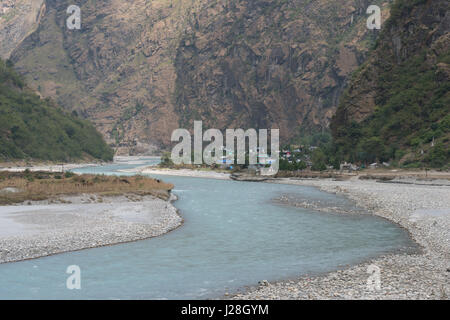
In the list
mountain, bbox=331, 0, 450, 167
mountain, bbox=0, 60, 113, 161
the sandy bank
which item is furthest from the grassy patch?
mountain, bbox=0, 60, 113, 161

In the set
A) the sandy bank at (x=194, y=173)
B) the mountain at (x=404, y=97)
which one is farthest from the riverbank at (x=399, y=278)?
the sandy bank at (x=194, y=173)

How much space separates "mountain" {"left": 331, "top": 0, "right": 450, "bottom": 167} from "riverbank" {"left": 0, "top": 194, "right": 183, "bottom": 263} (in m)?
70.6

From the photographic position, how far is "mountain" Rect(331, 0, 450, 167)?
104 m

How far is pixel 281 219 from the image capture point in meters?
46.0

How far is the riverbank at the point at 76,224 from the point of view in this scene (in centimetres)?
2980

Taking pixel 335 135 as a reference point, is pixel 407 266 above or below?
below

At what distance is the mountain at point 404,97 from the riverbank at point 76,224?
70.6m

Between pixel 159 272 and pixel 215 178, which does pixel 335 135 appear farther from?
pixel 159 272

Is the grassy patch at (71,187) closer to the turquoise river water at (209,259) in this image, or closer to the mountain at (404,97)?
the turquoise river water at (209,259)

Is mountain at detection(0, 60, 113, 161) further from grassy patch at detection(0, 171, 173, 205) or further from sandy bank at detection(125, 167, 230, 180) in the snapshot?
grassy patch at detection(0, 171, 173, 205)

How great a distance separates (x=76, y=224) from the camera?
1492 inches

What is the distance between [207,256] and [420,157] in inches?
3257

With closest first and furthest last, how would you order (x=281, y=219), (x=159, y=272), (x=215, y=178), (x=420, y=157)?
1. (x=159, y=272)
2. (x=281, y=219)
3. (x=420, y=157)
4. (x=215, y=178)
